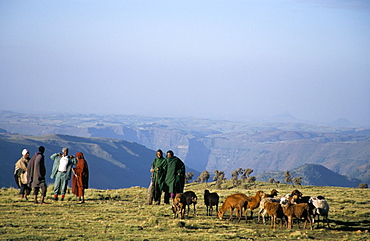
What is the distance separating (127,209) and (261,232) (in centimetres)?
703

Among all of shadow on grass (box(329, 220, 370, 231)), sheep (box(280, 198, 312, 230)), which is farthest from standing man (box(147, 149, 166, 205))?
shadow on grass (box(329, 220, 370, 231))

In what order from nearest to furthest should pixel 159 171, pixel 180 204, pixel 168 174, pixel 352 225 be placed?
pixel 180 204, pixel 352 225, pixel 168 174, pixel 159 171

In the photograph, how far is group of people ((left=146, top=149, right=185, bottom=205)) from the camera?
21859 mm

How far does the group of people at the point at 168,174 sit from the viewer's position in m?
21.9

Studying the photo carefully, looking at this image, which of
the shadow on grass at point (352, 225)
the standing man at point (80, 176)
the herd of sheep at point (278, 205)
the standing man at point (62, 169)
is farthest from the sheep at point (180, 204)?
the standing man at point (62, 169)

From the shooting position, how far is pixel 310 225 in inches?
688

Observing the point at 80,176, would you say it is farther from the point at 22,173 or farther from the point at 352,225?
the point at 352,225

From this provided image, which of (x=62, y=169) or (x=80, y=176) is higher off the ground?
(x=62, y=169)

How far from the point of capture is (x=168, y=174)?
22031 millimetres

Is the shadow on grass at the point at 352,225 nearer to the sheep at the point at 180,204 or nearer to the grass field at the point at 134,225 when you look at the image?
the grass field at the point at 134,225

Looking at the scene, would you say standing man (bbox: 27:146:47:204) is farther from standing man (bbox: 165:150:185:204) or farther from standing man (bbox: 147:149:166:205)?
standing man (bbox: 165:150:185:204)

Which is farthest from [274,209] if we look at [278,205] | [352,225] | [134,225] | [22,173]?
[22,173]

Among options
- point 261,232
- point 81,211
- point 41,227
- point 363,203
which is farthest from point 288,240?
point 363,203

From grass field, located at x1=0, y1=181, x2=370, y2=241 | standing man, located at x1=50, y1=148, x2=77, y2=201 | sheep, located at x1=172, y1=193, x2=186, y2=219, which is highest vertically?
standing man, located at x1=50, y1=148, x2=77, y2=201
